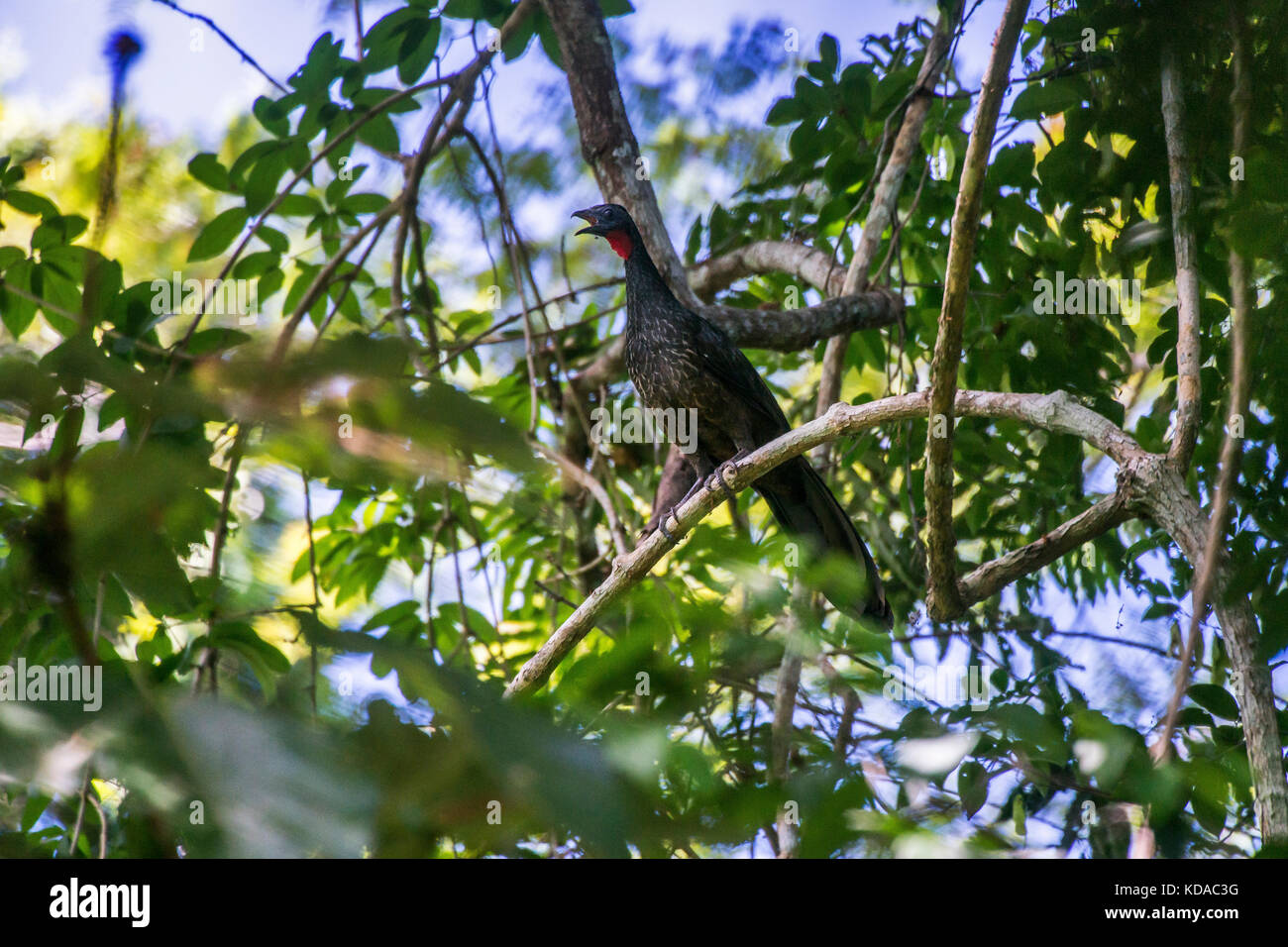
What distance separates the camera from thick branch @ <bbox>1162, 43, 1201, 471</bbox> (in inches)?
91.8

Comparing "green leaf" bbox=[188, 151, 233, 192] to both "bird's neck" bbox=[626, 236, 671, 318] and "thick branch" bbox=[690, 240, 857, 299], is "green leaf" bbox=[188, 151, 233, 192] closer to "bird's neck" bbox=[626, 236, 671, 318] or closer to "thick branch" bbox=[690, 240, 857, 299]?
"bird's neck" bbox=[626, 236, 671, 318]

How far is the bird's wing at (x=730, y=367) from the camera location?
165 inches

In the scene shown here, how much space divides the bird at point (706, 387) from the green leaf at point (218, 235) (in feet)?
4.66

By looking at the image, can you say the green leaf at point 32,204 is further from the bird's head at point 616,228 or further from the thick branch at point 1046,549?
the thick branch at point 1046,549

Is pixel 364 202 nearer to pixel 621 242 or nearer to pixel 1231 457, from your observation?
pixel 621 242

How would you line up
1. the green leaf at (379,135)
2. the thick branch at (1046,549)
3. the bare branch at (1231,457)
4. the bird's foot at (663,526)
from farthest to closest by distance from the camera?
the green leaf at (379,135), the bird's foot at (663,526), the thick branch at (1046,549), the bare branch at (1231,457)

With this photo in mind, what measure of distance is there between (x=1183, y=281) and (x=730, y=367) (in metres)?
1.97

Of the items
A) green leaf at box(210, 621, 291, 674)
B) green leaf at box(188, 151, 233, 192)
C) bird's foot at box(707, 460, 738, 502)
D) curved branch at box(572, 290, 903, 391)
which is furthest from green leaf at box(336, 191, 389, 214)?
green leaf at box(210, 621, 291, 674)

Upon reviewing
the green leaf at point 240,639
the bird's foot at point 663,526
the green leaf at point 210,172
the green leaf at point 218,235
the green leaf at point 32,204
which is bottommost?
the green leaf at point 240,639

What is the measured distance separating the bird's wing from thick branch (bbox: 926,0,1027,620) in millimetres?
1404

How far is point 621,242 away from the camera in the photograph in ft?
15.0

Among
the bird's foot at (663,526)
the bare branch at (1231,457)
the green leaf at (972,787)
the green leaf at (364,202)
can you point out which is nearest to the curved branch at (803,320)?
the bird's foot at (663,526)

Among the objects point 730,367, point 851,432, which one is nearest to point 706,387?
point 730,367
